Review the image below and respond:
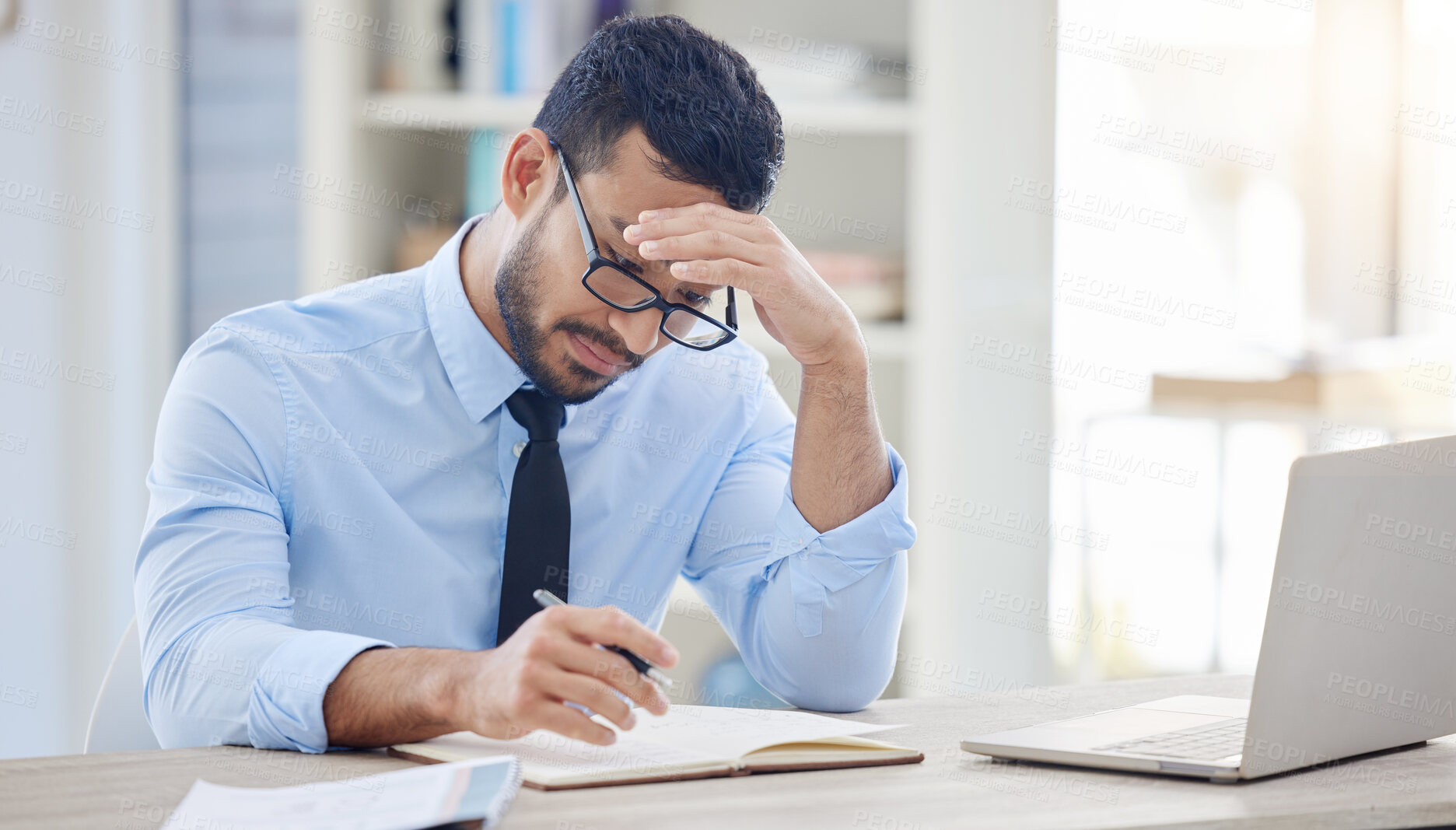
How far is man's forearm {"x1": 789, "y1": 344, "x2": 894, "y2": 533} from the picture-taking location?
1.33 metres

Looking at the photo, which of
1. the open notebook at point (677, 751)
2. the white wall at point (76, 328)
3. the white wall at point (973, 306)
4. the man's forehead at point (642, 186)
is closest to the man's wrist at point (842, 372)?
the man's forehead at point (642, 186)

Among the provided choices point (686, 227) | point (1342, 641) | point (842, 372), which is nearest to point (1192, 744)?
point (1342, 641)

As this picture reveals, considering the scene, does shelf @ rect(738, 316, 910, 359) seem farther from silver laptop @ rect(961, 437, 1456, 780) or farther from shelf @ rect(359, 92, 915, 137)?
silver laptop @ rect(961, 437, 1456, 780)

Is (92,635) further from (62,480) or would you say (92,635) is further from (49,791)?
(49,791)

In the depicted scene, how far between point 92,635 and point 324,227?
41.4 inches

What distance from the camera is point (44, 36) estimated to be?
2.54 metres

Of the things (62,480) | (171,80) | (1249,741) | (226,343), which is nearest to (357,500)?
(226,343)

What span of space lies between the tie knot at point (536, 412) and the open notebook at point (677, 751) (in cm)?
39

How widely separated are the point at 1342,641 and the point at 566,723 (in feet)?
1.85

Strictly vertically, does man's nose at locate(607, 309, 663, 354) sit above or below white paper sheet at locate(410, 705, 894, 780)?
above

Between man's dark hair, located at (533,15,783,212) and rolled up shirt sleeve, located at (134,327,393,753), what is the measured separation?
391 mm

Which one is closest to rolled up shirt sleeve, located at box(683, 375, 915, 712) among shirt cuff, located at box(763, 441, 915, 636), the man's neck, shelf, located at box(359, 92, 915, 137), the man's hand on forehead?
shirt cuff, located at box(763, 441, 915, 636)

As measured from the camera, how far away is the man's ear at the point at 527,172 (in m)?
1.38

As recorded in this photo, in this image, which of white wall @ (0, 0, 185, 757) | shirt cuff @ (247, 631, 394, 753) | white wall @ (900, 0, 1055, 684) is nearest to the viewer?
shirt cuff @ (247, 631, 394, 753)
